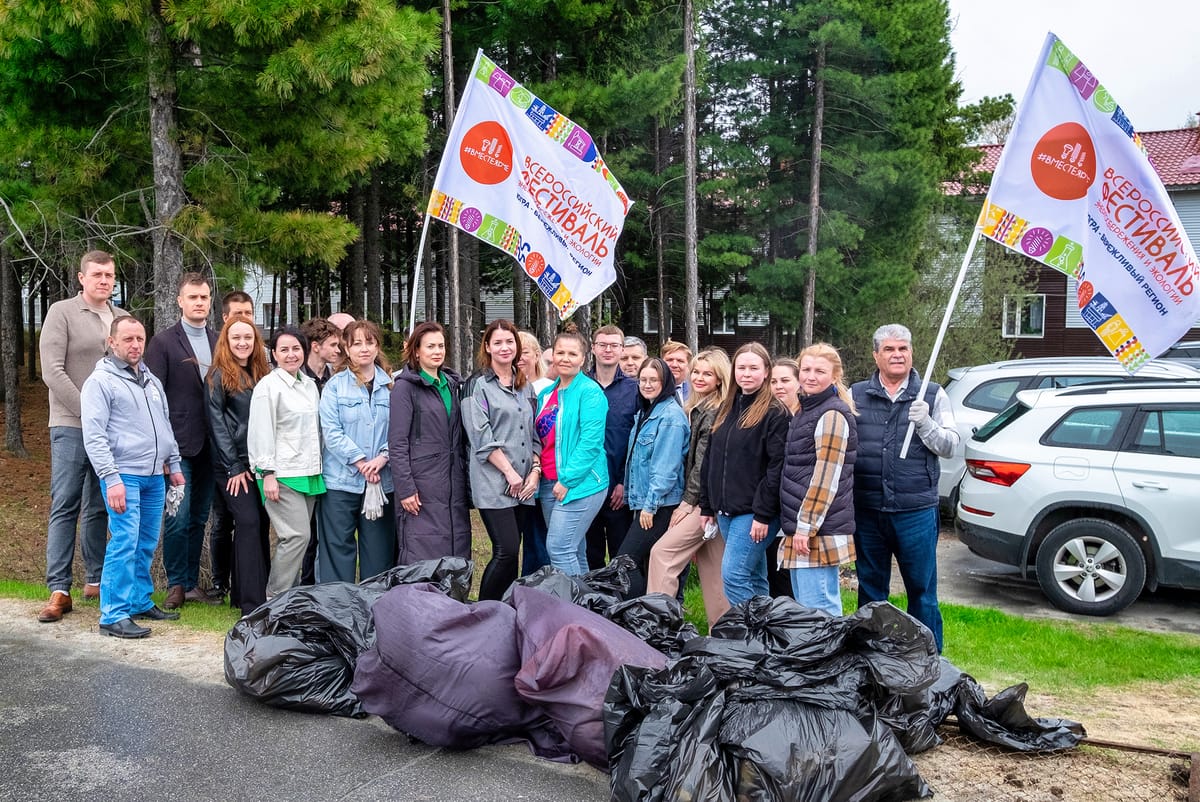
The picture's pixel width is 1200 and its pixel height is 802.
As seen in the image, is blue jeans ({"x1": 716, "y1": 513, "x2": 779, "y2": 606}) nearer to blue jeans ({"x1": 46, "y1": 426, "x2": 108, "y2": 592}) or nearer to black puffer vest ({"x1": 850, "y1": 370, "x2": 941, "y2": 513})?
black puffer vest ({"x1": 850, "y1": 370, "x2": 941, "y2": 513})

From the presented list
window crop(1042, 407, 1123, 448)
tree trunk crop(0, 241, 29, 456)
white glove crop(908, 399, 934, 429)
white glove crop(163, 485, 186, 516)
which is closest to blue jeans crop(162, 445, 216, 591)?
white glove crop(163, 485, 186, 516)

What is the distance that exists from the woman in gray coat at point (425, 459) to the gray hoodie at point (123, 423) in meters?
1.45

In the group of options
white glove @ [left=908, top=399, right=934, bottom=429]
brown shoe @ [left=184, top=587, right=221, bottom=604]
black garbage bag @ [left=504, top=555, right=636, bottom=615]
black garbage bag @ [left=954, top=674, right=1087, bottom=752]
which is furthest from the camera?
brown shoe @ [left=184, top=587, right=221, bottom=604]

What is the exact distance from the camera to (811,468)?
5.08 m

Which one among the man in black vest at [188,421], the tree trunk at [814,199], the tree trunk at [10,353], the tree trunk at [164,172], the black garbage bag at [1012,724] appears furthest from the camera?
the tree trunk at [814,199]

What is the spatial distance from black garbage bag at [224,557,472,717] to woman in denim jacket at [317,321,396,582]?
1.22m

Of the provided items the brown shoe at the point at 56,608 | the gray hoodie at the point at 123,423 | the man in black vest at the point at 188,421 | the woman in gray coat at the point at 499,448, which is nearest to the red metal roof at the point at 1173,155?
the woman in gray coat at the point at 499,448

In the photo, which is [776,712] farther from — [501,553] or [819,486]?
[501,553]

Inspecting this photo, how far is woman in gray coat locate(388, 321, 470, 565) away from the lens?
5.96 meters

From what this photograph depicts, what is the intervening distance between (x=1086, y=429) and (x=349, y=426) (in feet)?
18.7

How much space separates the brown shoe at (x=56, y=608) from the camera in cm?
605

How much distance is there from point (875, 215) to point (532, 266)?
18.2m

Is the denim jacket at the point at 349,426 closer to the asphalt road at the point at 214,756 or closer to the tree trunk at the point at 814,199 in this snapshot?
A: the asphalt road at the point at 214,756

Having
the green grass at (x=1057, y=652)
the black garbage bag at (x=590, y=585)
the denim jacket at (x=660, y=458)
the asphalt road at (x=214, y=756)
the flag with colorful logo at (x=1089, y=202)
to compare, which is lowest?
the green grass at (x=1057, y=652)
